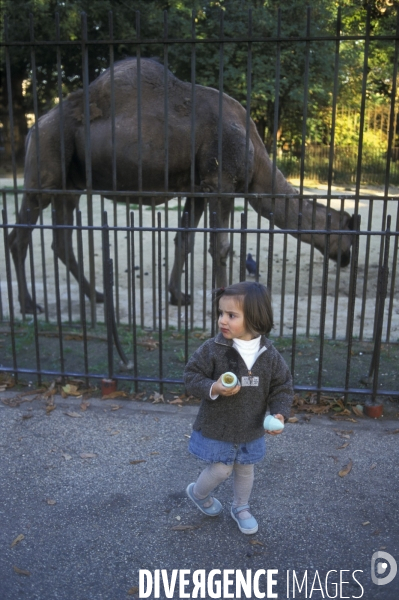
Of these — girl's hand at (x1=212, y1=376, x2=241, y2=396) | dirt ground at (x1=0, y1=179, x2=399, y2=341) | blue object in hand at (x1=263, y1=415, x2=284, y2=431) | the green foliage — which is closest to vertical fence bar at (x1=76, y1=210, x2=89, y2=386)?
dirt ground at (x1=0, y1=179, x2=399, y2=341)

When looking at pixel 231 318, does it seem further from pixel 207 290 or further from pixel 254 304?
pixel 207 290

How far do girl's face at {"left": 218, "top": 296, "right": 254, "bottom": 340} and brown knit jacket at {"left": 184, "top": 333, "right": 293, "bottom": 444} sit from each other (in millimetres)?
105

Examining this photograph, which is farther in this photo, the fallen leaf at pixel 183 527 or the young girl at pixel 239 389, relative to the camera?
the fallen leaf at pixel 183 527

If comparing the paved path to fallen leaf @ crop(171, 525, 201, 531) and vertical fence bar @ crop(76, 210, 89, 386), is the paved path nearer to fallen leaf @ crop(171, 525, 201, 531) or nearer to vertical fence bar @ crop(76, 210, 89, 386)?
fallen leaf @ crop(171, 525, 201, 531)

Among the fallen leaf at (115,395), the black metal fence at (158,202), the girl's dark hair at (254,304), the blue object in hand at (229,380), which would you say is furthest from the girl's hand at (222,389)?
the fallen leaf at (115,395)

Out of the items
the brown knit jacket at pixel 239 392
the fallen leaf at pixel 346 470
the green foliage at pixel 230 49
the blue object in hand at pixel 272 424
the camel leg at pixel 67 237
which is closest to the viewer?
the blue object in hand at pixel 272 424

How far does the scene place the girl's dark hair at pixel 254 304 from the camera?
292 centimetres

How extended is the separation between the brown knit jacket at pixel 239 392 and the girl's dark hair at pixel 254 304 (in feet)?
0.57

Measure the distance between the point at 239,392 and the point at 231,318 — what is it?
393 mm

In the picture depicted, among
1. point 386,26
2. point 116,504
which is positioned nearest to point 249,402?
point 116,504

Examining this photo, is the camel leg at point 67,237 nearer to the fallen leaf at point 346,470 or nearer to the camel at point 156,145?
the camel at point 156,145

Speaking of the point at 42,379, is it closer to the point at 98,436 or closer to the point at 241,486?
the point at 98,436

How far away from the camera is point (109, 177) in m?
6.57

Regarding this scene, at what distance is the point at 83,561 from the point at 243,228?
8.00 feet
